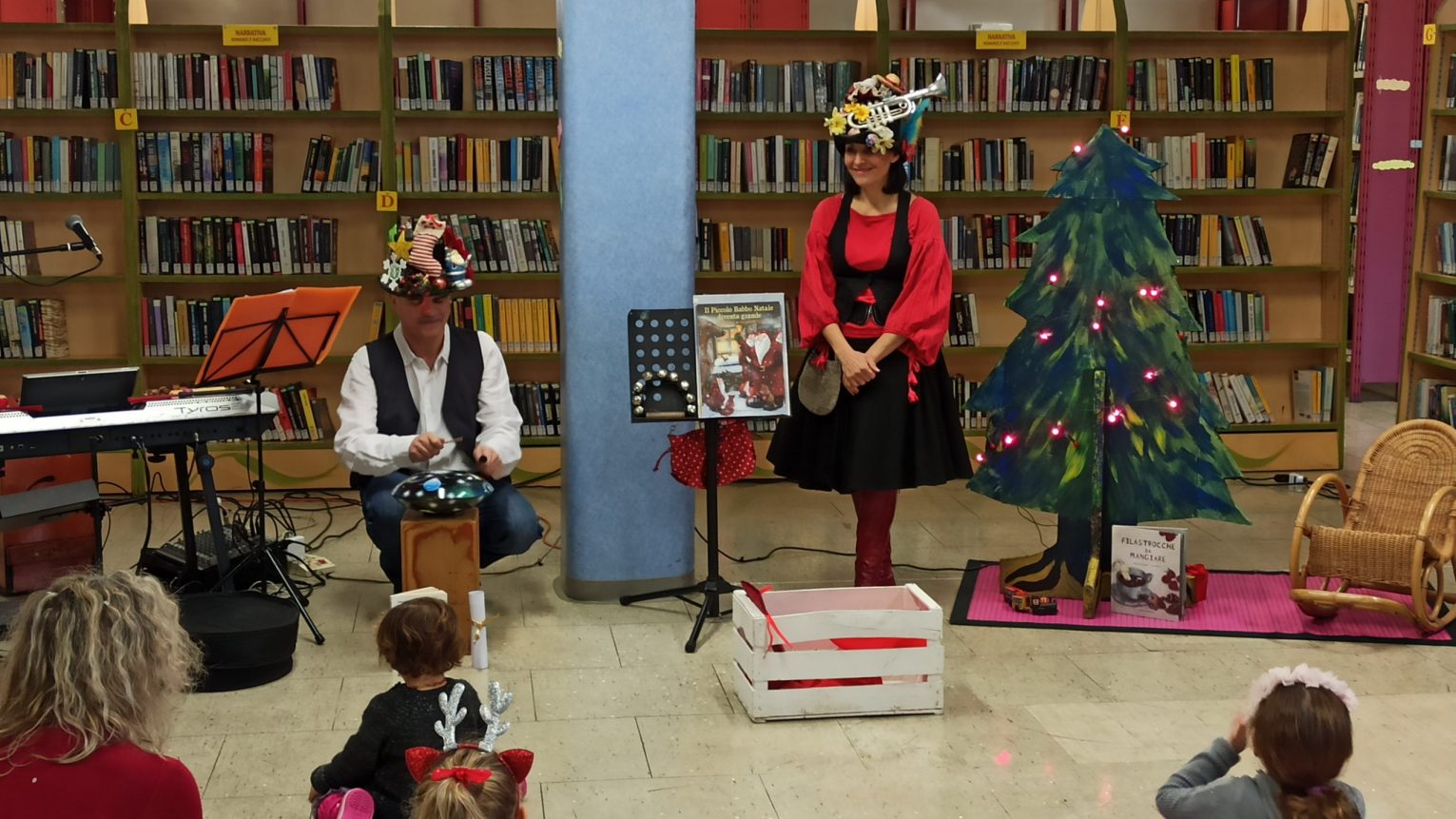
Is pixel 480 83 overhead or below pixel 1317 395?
overhead

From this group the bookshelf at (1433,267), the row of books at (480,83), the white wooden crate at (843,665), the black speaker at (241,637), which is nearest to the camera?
the white wooden crate at (843,665)

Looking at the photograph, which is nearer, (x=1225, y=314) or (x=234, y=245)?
(x=234, y=245)

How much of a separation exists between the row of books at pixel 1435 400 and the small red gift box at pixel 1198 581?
2307 millimetres

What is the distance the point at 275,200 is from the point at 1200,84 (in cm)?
437

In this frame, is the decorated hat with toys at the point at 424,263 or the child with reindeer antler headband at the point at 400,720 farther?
the decorated hat with toys at the point at 424,263

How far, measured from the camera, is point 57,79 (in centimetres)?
670

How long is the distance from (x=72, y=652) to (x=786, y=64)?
5.46 m

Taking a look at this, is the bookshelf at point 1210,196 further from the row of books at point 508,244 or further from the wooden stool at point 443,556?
the wooden stool at point 443,556

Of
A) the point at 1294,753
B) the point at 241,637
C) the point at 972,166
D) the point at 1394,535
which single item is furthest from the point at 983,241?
the point at 1294,753

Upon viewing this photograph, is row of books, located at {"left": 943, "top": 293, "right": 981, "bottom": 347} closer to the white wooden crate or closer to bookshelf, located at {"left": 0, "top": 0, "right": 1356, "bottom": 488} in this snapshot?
bookshelf, located at {"left": 0, "top": 0, "right": 1356, "bottom": 488}

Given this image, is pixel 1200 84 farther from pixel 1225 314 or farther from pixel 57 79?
pixel 57 79

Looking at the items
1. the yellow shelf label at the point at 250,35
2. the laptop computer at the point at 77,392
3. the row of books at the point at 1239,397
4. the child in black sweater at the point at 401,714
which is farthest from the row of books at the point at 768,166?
the child in black sweater at the point at 401,714

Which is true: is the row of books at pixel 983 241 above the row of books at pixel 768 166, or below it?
below

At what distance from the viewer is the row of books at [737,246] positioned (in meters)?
7.05
